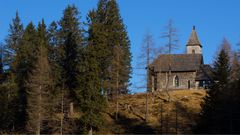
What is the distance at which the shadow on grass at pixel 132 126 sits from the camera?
5767 centimetres

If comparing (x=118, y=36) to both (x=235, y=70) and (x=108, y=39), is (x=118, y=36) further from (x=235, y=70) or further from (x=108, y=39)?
(x=235, y=70)

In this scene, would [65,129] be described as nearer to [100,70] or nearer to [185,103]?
[100,70]

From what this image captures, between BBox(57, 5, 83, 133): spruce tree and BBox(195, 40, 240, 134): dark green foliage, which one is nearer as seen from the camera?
BBox(195, 40, 240, 134): dark green foliage

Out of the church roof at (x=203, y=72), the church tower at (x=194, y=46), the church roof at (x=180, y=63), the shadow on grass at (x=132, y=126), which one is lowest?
the shadow on grass at (x=132, y=126)

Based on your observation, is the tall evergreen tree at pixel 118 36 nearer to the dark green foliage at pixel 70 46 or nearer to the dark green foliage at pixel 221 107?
the dark green foliage at pixel 70 46

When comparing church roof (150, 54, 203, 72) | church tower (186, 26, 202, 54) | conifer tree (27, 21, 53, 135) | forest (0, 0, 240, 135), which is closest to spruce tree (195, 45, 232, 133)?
forest (0, 0, 240, 135)

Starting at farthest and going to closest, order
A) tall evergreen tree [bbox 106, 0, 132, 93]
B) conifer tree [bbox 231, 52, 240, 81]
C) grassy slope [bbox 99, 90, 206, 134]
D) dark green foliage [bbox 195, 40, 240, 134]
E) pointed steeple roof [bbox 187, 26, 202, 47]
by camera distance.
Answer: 1. pointed steeple roof [bbox 187, 26, 202, 47]
2. tall evergreen tree [bbox 106, 0, 132, 93]
3. grassy slope [bbox 99, 90, 206, 134]
4. conifer tree [bbox 231, 52, 240, 81]
5. dark green foliage [bbox 195, 40, 240, 134]

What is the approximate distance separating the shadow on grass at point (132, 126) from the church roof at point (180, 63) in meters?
19.8

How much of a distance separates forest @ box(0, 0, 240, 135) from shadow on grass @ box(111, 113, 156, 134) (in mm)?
1633

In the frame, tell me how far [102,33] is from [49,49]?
12334 mm

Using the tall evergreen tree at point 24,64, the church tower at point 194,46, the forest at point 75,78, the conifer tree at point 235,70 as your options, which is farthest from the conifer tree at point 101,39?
the church tower at point 194,46

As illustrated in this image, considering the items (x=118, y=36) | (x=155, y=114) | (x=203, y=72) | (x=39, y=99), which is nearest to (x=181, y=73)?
(x=203, y=72)

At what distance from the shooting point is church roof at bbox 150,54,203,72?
267ft

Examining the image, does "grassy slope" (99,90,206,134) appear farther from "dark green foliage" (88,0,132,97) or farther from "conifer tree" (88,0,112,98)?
"conifer tree" (88,0,112,98)
